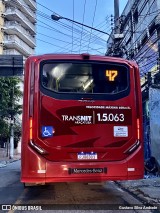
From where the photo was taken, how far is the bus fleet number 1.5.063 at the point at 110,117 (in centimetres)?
740

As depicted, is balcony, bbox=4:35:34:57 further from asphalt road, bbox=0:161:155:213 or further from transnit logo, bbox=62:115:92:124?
transnit logo, bbox=62:115:92:124

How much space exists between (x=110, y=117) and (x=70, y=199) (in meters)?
2.40

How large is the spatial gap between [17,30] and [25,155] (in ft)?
181

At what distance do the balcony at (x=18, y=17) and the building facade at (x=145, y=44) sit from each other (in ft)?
133

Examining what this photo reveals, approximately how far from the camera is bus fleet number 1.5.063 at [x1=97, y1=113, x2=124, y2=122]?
7.40 m

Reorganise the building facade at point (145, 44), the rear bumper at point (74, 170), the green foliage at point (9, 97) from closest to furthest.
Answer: the rear bumper at point (74, 170), the building facade at point (145, 44), the green foliage at point (9, 97)

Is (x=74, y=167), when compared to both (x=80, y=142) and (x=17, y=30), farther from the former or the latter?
(x=17, y=30)

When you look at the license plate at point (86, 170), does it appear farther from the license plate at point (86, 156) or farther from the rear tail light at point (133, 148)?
the rear tail light at point (133, 148)

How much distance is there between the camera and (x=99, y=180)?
715cm

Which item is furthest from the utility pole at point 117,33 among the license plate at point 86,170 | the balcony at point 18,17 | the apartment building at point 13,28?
the balcony at point 18,17

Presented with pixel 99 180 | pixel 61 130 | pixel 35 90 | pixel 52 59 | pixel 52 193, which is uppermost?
pixel 52 59

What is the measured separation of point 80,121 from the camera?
288 inches

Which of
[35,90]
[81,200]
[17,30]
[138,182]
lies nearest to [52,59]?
[35,90]

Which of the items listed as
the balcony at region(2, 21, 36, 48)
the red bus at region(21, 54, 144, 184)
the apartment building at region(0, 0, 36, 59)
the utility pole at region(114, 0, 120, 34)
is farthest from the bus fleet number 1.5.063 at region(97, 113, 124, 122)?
the balcony at region(2, 21, 36, 48)
